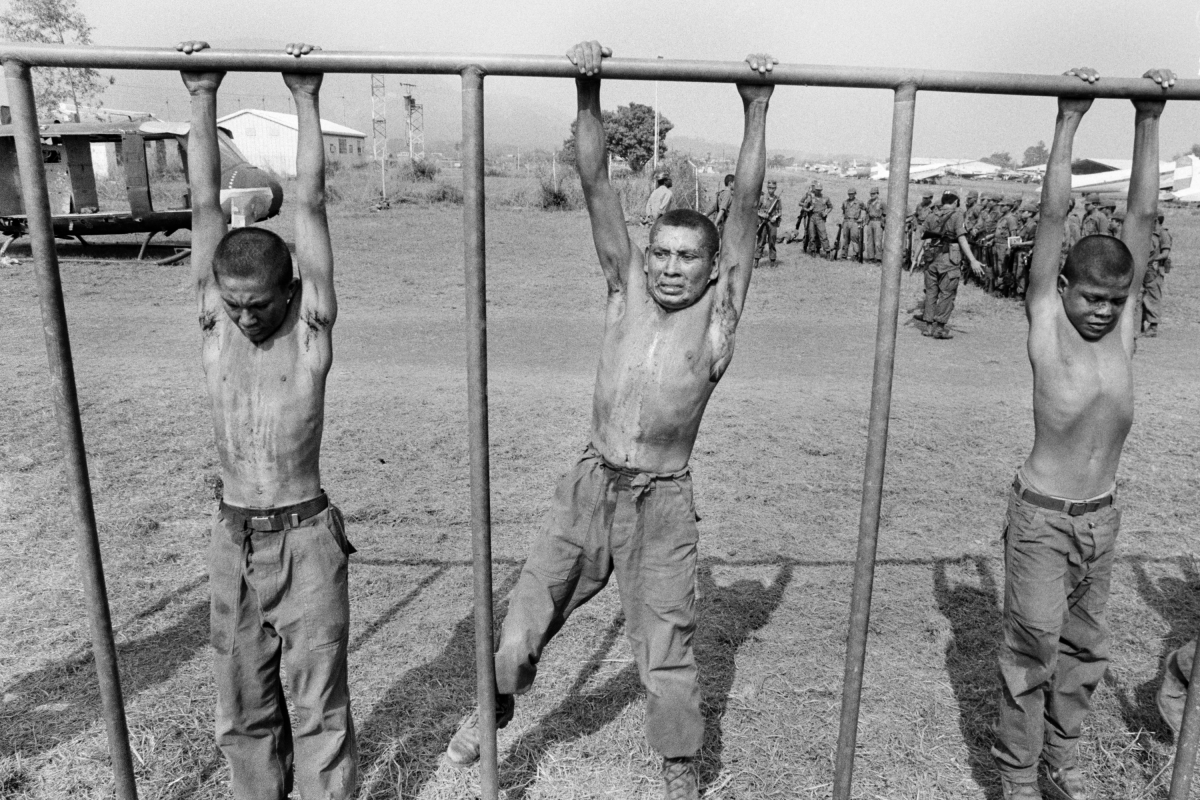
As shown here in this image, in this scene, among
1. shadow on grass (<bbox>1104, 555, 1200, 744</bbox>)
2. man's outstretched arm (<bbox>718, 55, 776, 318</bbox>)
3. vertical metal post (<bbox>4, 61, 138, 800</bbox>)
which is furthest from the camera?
shadow on grass (<bbox>1104, 555, 1200, 744</bbox>)

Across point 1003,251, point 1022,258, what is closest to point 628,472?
point 1022,258

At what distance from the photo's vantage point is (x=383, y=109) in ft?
135

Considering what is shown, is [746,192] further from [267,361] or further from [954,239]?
[954,239]

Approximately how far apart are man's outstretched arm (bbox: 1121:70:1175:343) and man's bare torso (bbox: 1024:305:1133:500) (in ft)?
0.51

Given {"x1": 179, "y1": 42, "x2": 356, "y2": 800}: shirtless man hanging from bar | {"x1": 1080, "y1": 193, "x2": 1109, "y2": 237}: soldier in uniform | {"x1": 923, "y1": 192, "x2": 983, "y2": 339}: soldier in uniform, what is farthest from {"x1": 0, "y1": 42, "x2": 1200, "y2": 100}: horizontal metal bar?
{"x1": 1080, "y1": 193, "x2": 1109, "y2": 237}: soldier in uniform

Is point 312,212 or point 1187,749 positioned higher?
point 312,212

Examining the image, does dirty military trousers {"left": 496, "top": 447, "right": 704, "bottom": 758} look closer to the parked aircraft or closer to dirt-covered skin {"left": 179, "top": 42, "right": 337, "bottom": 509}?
dirt-covered skin {"left": 179, "top": 42, "right": 337, "bottom": 509}

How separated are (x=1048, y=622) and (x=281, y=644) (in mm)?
2568

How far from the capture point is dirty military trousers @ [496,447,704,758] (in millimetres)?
3143

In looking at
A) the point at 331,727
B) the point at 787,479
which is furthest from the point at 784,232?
the point at 331,727

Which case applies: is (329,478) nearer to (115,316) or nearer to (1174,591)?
(1174,591)

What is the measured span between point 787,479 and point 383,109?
126 ft

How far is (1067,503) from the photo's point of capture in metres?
3.25

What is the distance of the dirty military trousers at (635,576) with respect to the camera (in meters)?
3.14
